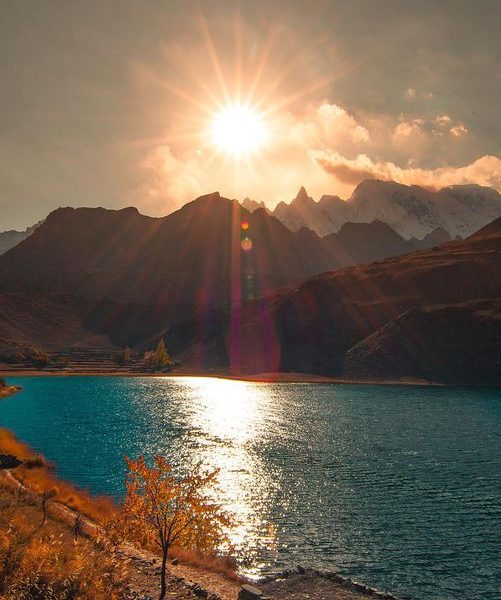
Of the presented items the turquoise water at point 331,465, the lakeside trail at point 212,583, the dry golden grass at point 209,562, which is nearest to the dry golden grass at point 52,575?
the lakeside trail at point 212,583

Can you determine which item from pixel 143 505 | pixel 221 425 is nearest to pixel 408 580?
pixel 143 505

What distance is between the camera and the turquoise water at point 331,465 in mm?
37031

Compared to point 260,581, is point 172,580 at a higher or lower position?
higher

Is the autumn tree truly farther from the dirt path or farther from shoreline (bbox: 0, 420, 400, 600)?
shoreline (bbox: 0, 420, 400, 600)

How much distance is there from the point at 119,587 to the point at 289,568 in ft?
42.3

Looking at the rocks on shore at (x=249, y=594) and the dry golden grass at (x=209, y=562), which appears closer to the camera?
the rocks on shore at (x=249, y=594)

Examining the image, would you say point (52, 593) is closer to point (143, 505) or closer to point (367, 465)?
point (143, 505)

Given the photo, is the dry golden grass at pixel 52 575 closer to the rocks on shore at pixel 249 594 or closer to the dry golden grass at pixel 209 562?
the rocks on shore at pixel 249 594

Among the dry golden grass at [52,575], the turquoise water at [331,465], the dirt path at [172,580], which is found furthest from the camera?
the turquoise water at [331,465]

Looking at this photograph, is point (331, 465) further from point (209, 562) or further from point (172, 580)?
point (172, 580)

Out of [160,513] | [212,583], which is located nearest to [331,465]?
[212,583]

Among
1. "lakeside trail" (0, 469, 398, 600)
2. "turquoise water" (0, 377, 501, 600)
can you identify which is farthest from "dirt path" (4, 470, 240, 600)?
"turquoise water" (0, 377, 501, 600)

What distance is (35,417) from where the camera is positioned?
10469 centimetres

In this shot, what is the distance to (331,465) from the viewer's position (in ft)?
210
